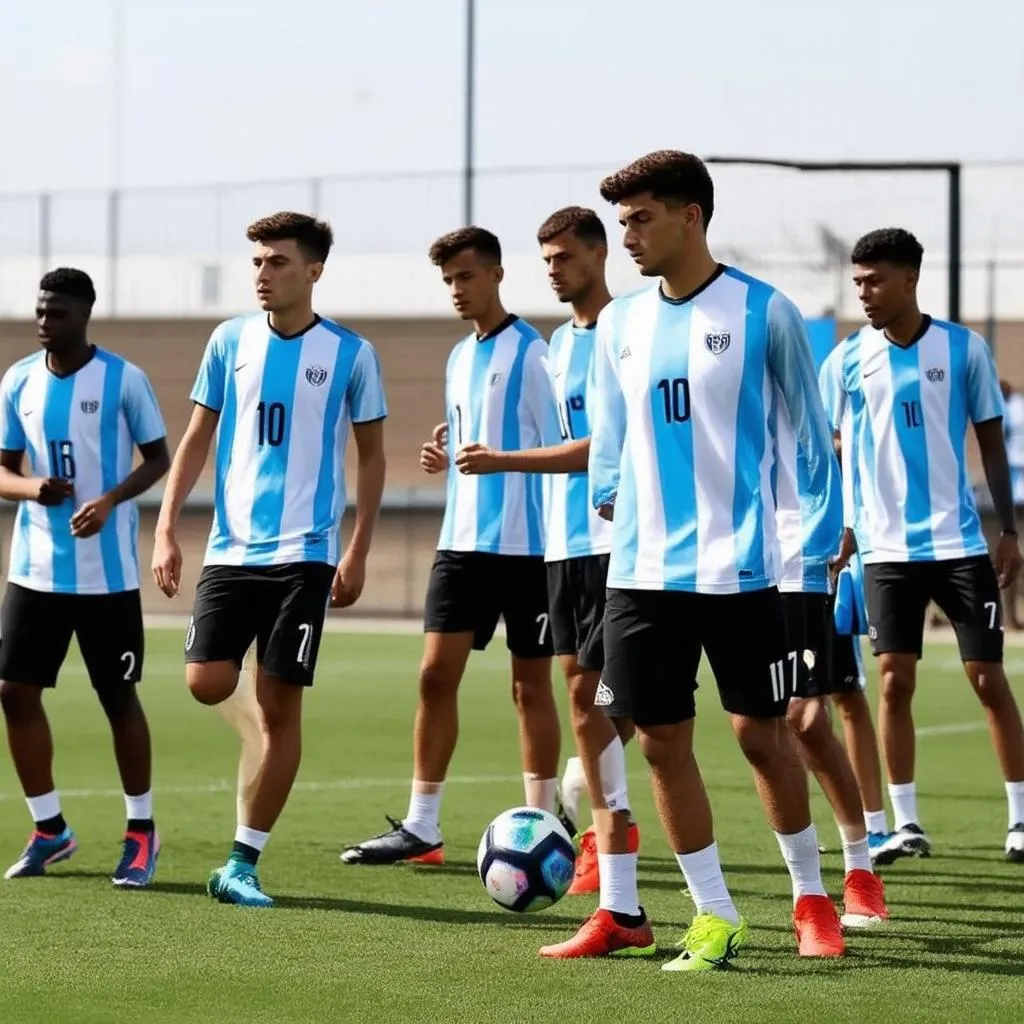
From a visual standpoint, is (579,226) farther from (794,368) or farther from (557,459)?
(794,368)

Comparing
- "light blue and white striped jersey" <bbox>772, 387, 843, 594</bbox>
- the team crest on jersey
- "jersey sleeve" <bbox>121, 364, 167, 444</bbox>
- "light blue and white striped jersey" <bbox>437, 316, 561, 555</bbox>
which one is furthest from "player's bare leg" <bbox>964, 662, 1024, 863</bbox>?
"jersey sleeve" <bbox>121, 364, 167, 444</bbox>

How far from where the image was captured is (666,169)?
20.6ft

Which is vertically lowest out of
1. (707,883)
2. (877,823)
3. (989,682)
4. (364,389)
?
(877,823)

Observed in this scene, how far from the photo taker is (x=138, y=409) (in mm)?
8516

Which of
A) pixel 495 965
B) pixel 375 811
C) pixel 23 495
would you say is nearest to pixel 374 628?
pixel 375 811

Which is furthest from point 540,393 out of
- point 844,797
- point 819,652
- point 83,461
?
point 844,797

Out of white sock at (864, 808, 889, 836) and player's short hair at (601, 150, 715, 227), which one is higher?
player's short hair at (601, 150, 715, 227)

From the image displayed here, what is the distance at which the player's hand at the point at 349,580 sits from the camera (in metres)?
7.79

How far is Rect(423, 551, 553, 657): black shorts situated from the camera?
8.93 meters

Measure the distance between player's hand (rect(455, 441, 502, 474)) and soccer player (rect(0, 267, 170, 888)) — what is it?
184cm

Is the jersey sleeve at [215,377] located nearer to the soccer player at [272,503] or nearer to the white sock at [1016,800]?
the soccer player at [272,503]

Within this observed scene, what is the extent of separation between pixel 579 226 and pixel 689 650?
2.19 metres

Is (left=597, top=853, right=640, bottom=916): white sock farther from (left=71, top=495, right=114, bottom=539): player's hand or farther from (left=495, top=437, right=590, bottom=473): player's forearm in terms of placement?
(left=71, top=495, right=114, bottom=539): player's hand

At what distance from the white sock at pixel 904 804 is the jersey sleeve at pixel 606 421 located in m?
2.94
